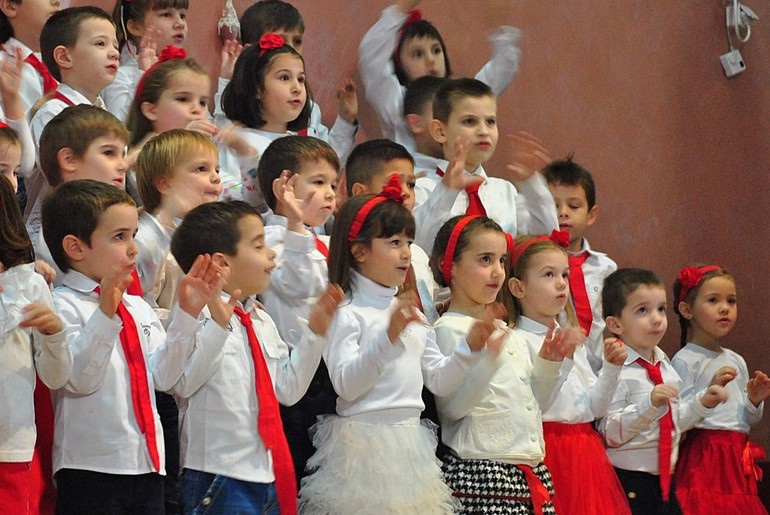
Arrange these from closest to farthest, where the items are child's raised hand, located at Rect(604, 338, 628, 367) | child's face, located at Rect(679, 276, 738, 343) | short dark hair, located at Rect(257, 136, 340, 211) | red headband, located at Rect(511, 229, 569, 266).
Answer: short dark hair, located at Rect(257, 136, 340, 211), child's raised hand, located at Rect(604, 338, 628, 367), red headband, located at Rect(511, 229, 569, 266), child's face, located at Rect(679, 276, 738, 343)

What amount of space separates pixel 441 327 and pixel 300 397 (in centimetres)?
57

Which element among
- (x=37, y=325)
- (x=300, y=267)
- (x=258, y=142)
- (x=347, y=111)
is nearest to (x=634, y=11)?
(x=347, y=111)

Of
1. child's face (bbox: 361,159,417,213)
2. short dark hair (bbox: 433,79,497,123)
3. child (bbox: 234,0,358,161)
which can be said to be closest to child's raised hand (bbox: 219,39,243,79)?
child (bbox: 234,0,358,161)

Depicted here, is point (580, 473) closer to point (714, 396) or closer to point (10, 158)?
point (714, 396)

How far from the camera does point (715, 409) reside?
4.59 meters

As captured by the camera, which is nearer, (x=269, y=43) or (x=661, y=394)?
(x=661, y=394)

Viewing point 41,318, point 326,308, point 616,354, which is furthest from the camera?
point 616,354

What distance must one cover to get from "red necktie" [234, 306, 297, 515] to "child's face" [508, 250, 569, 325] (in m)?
1.11

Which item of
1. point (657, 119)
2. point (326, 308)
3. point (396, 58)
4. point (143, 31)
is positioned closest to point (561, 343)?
point (326, 308)

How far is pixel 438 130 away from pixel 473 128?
0.47 feet

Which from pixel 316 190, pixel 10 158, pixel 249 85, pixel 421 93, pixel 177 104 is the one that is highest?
pixel 421 93

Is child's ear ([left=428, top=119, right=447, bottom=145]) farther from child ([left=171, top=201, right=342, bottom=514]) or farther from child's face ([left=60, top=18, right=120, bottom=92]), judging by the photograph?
child ([left=171, top=201, right=342, bottom=514])

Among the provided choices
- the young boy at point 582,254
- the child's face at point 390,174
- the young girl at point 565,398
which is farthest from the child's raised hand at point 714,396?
the child's face at point 390,174

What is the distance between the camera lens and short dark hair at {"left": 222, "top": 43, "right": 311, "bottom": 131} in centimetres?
427
